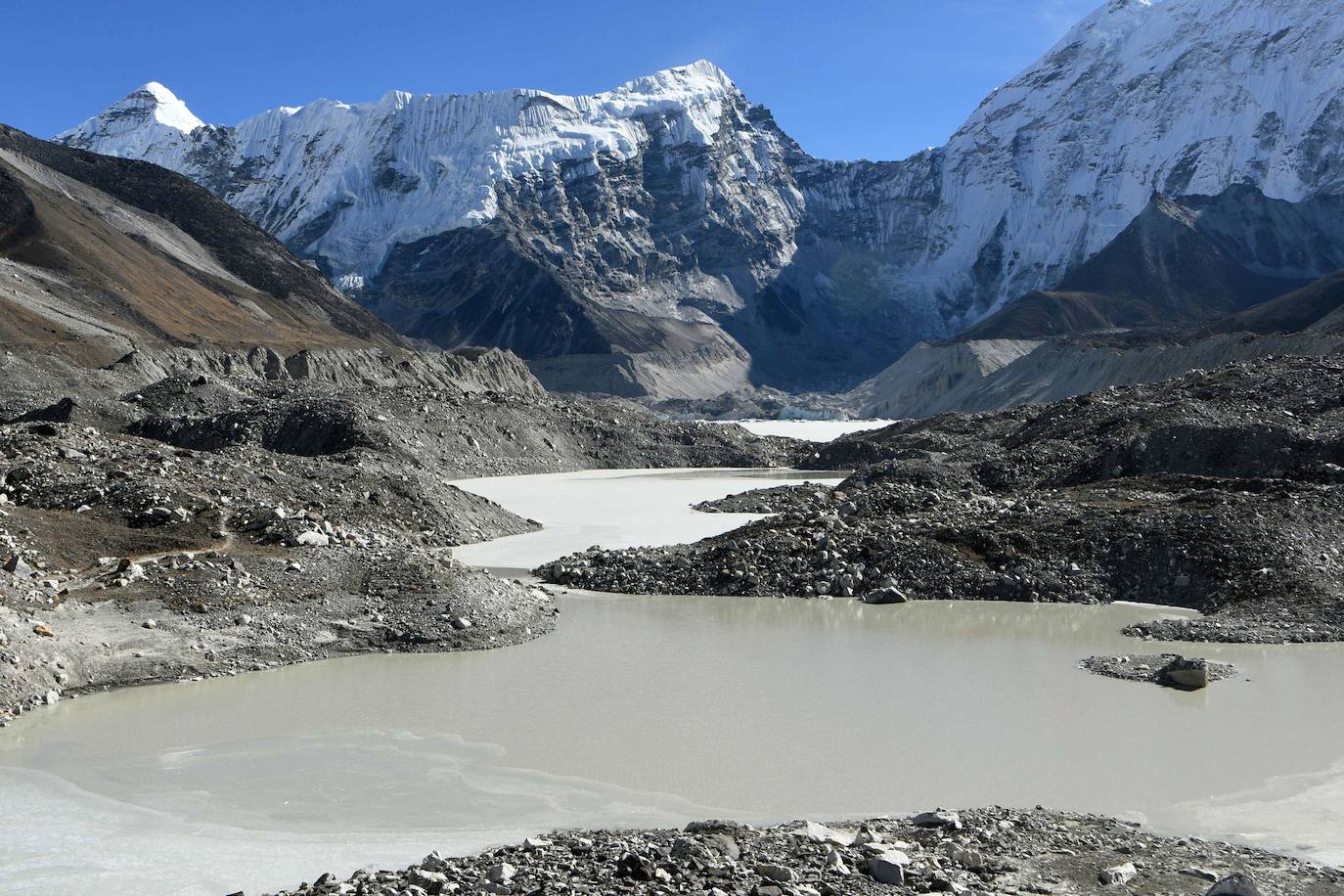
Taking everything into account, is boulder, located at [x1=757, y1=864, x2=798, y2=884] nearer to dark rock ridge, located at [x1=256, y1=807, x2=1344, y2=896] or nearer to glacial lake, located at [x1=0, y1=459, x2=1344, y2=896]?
dark rock ridge, located at [x1=256, y1=807, x2=1344, y2=896]

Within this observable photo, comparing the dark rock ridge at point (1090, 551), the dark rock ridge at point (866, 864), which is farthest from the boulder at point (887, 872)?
the dark rock ridge at point (1090, 551)

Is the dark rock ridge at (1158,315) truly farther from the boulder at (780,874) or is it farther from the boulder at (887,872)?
the boulder at (780,874)

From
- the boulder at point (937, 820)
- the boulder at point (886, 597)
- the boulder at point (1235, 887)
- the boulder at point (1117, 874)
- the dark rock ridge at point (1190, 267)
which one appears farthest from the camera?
the dark rock ridge at point (1190, 267)

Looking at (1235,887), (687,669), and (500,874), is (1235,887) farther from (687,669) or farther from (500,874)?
(687,669)

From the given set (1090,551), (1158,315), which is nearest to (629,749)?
(1090,551)

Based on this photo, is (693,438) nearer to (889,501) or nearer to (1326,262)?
(889,501)
